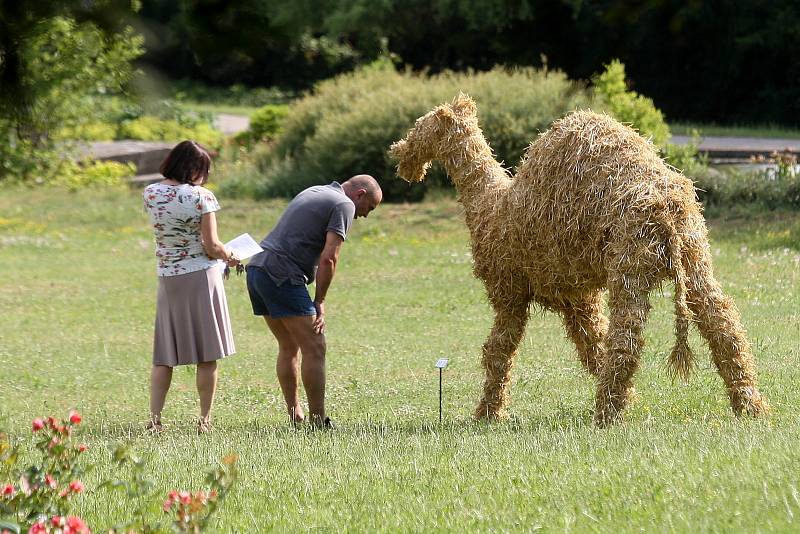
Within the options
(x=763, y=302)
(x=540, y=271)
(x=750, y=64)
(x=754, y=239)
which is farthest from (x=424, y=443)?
(x=754, y=239)

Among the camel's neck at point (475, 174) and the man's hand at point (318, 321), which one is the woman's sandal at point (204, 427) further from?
the camel's neck at point (475, 174)

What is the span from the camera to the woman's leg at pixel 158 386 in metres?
8.34

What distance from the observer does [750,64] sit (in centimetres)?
532

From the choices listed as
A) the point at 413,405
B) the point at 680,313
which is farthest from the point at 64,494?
the point at 413,405

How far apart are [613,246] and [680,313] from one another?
1.83 ft

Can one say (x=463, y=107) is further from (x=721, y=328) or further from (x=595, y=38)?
(x=595, y=38)

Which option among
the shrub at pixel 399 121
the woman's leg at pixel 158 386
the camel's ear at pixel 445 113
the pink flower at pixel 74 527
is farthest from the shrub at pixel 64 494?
the shrub at pixel 399 121

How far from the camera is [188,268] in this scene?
812 cm

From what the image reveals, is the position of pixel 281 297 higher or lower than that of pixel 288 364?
higher

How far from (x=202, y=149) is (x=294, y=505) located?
3.19m

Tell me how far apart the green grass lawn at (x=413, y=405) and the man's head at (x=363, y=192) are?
145 centimetres

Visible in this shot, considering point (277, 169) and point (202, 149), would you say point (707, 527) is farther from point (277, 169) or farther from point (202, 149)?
point (277, 169)

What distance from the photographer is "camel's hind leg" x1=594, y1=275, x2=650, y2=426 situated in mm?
7148

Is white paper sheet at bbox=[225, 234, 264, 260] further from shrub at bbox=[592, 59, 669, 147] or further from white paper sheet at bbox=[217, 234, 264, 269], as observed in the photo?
shrub at bbox=[592, 59, 669, 147]
